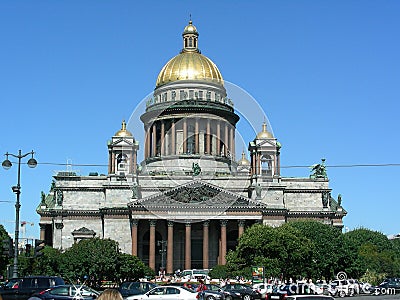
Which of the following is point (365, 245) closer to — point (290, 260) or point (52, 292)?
point (290, 260)

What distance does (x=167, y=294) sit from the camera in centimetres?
3794

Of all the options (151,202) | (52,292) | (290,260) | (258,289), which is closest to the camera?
(52,292)

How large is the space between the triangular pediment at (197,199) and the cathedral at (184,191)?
0.15 m

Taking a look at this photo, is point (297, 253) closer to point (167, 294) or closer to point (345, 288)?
point (345, 288)

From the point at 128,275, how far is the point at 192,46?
60.0 meters

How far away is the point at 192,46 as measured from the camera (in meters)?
127

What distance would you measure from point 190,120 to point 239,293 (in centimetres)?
7229

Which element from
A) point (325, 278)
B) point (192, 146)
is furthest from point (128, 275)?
point (192, 146)

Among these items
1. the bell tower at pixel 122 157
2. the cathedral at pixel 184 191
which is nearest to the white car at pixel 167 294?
the cathedral at pixel 184 191

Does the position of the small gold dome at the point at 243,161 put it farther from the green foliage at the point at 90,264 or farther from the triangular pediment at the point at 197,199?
the green foliage at the point at 90,264

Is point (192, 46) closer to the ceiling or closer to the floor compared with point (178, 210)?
closer to the ceiling

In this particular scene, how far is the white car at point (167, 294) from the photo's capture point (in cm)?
3747

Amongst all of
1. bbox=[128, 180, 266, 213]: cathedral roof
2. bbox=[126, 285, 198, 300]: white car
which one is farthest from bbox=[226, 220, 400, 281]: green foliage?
bbox=[126, 285, 198, 300]: white car

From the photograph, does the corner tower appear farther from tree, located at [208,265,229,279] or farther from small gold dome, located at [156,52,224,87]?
tree, located at [208,265,229,279]
